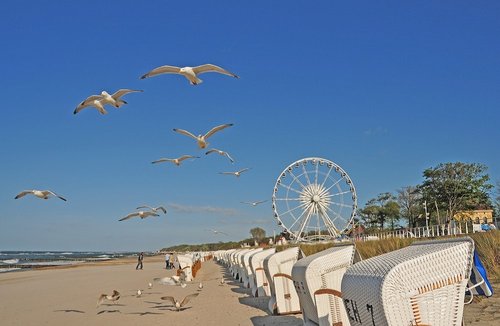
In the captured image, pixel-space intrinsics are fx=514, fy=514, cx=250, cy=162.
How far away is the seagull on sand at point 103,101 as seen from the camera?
15.4m

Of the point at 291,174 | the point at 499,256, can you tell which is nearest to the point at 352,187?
the point at 291,174

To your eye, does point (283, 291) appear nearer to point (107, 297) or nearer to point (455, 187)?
point (107, 297)

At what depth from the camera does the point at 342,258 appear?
6.39 meters

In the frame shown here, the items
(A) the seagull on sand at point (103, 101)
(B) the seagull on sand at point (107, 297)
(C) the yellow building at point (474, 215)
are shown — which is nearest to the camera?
(B) the seagull on sand at point (107, 297)

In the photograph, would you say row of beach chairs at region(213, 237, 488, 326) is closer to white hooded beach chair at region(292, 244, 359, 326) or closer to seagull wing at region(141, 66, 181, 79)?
white hooded beach chair at region(292, 244, 359, 326)

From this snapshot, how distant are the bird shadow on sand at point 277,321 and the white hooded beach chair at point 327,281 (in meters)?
2.50

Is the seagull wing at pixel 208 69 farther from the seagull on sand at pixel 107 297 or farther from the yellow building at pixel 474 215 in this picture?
the yellow building at pixel 474 215

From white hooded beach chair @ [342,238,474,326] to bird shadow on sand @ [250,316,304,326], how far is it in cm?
477

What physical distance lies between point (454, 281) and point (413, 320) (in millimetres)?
514

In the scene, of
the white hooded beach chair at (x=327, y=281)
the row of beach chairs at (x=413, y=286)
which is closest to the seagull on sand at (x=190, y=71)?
the white hooded beach chair at (x=327, y=281)

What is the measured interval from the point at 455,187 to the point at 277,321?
72.1 meters

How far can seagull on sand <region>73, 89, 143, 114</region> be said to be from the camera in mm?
15391

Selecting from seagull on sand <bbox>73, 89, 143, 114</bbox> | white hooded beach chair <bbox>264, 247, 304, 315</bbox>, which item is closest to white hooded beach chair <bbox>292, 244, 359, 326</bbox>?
white hooded beach chair <bbox>264, 247, 304, 315</bbox>

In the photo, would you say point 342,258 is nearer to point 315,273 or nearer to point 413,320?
point 315,273
